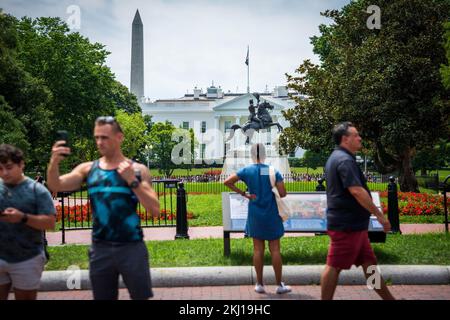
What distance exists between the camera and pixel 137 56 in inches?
3142

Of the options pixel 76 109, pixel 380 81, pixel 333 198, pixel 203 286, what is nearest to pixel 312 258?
pixel 203 286

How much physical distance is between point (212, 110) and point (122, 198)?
9088 centimetres

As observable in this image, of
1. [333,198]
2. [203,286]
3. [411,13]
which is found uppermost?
[411,13]

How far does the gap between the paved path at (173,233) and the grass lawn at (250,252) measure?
4.89 ft

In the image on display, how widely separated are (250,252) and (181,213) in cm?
235

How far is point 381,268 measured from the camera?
654cm

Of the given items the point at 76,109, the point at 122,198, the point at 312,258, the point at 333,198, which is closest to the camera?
the point at 122,198

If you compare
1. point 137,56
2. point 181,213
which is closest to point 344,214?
point 181,213

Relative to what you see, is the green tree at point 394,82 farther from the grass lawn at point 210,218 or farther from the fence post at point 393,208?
the fence post at point 393,208

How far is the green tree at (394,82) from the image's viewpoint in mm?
20516

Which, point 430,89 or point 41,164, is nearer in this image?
point 430,89

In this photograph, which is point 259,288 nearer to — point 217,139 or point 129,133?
point 129,133

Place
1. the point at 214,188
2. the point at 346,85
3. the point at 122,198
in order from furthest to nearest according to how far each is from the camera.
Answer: the point at 214,188
the point at 346,85
the point at 122,198
